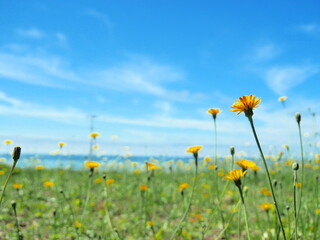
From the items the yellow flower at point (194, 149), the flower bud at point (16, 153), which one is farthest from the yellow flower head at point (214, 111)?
the flower bud at point (16, 153)

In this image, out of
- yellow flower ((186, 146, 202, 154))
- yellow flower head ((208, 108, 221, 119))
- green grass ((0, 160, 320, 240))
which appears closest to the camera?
yellow flower ((186, 146, 202, 154))

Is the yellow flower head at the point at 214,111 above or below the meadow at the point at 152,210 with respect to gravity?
above

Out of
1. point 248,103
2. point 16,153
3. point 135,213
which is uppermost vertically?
point 248,103

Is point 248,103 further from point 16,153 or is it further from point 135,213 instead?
point 135,213

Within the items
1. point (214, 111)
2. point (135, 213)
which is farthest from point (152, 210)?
point (214, 111)

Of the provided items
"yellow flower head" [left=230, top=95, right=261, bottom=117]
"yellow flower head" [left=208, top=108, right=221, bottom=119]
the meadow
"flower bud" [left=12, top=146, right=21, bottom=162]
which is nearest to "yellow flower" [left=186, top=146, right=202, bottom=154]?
the meadow

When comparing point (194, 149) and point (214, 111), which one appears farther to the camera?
point (214, 111)

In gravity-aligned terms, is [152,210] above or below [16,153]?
below

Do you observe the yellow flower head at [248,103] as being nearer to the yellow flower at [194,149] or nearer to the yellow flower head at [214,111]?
the yellow flower at [194,149]

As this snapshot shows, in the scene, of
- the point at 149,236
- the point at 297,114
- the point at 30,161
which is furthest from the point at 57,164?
the point at 297,114

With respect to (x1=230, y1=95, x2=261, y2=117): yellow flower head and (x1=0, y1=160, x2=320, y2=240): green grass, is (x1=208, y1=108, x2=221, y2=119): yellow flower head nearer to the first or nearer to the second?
(x1=0, y1=160, x2=320, y2=240): green grass

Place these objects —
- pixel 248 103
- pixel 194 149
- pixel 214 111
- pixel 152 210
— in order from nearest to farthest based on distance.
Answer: pixel 248 103 → pixel 194 149 → pixel 214 111 → pixel 152 210

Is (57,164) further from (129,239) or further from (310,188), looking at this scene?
(310,188)

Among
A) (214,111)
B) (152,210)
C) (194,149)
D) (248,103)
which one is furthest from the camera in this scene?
(152,210)
